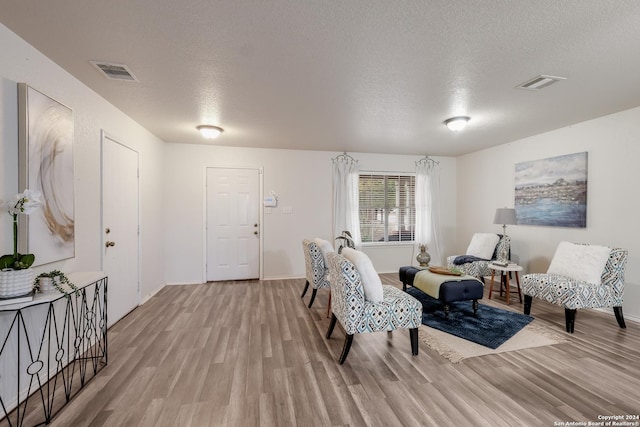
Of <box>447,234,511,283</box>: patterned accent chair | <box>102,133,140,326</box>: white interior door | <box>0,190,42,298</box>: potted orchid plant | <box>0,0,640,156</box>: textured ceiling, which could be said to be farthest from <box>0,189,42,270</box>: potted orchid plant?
<box>447,234,511,283</box>: patterned accent chair

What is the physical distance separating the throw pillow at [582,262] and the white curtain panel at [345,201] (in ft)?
9.87

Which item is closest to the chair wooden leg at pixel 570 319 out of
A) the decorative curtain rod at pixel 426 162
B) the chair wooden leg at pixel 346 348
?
the chair wooden leg at pixel 346 348

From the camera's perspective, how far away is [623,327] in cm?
307

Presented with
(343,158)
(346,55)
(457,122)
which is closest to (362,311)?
(346,55)

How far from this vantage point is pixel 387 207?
232 inches

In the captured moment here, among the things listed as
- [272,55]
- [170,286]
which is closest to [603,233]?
[272,55]

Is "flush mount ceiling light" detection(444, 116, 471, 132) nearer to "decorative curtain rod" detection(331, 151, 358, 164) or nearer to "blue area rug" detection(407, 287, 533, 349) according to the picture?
"decorative curtain rod" detection(331, 151, 358, 164)

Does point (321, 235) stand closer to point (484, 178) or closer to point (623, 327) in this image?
point (484, 178)

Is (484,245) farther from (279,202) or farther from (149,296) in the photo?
(149,296)

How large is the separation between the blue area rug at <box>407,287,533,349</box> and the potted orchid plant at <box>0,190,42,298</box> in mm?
3458

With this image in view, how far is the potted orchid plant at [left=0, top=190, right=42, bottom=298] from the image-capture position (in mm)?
1605

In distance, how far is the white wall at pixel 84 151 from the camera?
182 cm

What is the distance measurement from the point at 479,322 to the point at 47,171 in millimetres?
4329

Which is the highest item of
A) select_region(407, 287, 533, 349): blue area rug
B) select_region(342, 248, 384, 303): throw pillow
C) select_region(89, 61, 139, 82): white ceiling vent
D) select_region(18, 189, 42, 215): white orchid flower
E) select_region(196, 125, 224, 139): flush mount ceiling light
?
select_region(89, 61, 139, 82): white ceiling vent
